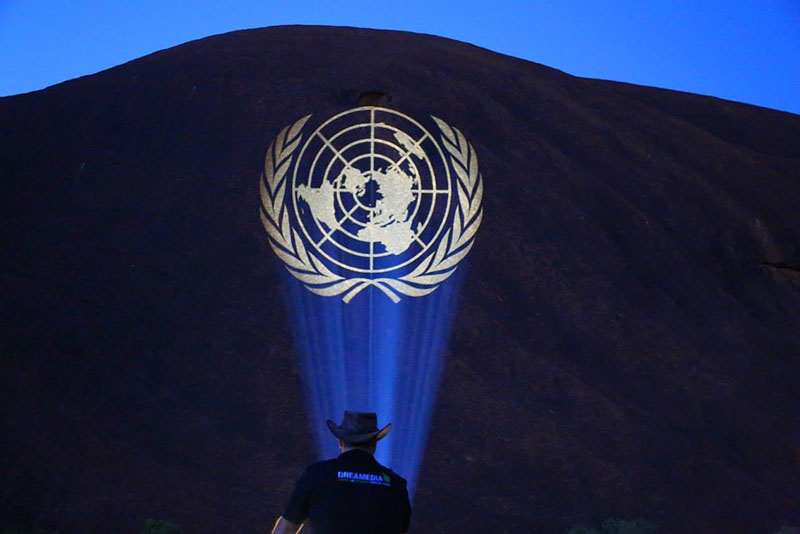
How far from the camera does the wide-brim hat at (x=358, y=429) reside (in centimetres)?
444

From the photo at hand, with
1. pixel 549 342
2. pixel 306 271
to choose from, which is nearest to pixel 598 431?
pixel 549 342

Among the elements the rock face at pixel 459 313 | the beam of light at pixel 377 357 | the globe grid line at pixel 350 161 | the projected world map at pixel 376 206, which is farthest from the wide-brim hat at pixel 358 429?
the projected world map at pixel 376 206

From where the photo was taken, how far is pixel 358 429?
4469 millimetres

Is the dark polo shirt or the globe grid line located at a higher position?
the globe grid line

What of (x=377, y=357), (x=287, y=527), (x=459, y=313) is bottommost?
(x=287, y=527)

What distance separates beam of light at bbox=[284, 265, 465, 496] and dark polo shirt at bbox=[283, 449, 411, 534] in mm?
15914

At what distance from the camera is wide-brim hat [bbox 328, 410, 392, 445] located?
14.6 feet

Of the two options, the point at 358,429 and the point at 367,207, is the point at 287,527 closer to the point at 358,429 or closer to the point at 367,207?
the point at 358,429

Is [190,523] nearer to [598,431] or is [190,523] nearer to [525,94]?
[598,431]

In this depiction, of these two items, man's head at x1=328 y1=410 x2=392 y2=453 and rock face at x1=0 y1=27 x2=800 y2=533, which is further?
rock face at x1=0 y1=27 x2=800 y2=533

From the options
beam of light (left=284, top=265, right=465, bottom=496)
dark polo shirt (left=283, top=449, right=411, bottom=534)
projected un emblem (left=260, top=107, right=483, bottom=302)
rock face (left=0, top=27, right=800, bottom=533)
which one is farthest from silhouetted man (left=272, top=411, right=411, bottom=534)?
projected un emblem (left=260, top=107, right=483, bottom=302)

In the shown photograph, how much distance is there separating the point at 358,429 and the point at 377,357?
1863cm

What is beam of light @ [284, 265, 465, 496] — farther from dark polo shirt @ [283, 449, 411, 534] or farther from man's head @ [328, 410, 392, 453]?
dark polo shirt @ [283, 449, 411, 534]

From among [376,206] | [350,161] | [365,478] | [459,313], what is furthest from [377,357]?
[365,478]
